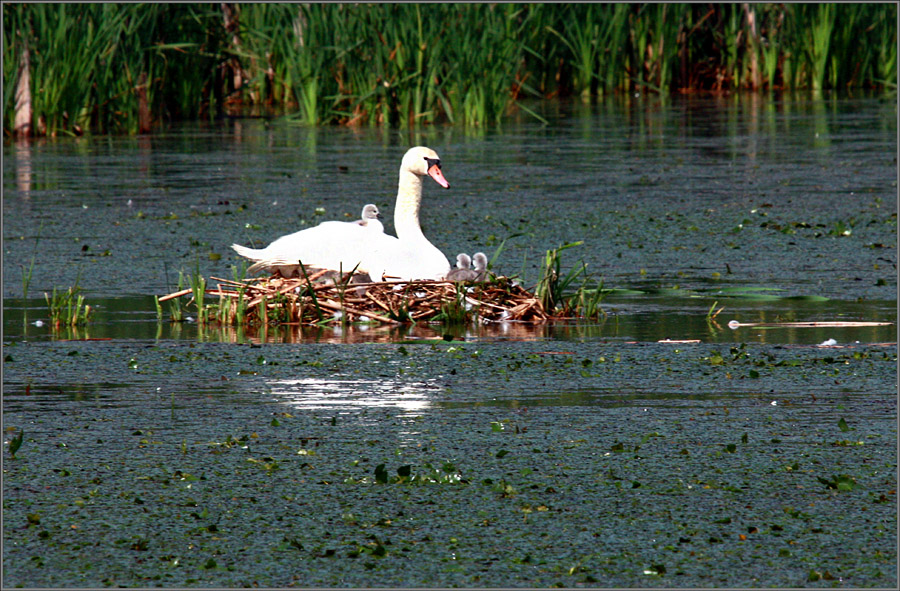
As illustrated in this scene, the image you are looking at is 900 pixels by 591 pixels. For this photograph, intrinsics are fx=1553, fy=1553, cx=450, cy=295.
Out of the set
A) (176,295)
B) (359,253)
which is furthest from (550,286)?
(176,295)

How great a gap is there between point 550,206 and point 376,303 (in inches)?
208

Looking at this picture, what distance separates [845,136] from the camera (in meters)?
20.0

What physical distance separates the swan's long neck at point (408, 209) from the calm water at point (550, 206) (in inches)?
29.4

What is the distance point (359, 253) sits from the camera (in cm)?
968

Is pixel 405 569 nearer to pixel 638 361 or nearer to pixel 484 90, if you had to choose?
pixel 638 361

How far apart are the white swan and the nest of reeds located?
236 mm

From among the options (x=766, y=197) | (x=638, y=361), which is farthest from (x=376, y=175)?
(x=638, y=361)

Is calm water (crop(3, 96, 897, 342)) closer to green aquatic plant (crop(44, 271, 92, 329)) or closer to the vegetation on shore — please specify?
green aquatic plant (crop(44, 271, 92, 329))

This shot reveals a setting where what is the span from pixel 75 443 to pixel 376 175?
34.9 ft

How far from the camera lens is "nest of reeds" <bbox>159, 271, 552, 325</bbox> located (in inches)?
356

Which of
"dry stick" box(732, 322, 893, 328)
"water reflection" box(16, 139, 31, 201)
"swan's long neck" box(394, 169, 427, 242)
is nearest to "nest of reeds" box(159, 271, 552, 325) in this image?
"swan's long neck" box(394, 169, 427, 242)

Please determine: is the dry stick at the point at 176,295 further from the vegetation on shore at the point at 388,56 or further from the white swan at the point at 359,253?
the vegetation on shore at the point at 388,56

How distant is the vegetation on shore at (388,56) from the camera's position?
64.4 feet

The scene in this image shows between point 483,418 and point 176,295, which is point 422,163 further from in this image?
point 483,418
